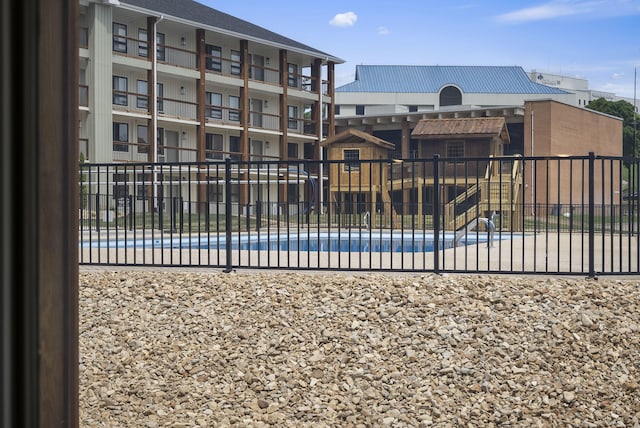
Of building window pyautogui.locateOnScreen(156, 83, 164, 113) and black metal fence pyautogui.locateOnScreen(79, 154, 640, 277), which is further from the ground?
building window pyautogui.locateOnScreen(156, 83, 164, 113)

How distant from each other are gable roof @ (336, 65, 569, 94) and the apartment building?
19020 mm

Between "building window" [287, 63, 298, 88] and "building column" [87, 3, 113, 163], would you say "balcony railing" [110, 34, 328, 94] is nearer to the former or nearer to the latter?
"building window" [287, 63, 298, 88]

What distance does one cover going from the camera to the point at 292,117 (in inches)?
1740

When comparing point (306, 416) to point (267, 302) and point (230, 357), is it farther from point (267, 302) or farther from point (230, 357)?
point (267, 302)

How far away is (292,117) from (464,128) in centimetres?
1144

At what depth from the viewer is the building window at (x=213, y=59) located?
39.5 metres

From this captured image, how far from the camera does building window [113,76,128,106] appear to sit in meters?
34.4

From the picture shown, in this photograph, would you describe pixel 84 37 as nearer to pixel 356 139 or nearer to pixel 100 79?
pixel 100 79

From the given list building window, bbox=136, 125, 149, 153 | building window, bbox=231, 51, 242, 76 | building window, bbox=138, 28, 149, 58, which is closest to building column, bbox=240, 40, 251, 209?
building window, bbox=231, 51, 242, 76

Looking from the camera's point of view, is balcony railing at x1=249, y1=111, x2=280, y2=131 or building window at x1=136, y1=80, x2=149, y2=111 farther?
balcony railing at x1=249, y1=111, x2=280, y2=131

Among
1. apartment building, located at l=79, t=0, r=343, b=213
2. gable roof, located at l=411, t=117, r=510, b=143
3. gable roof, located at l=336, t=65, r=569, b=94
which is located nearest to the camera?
apartment building, located at l=79, t=0, r=343, b=213

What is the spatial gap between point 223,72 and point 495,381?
35201 millimetres

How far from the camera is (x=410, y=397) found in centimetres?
687

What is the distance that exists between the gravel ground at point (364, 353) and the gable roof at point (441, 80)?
56070mm
